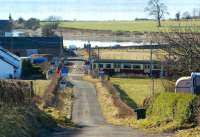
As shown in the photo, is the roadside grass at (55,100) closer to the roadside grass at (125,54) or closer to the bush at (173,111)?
the bush at (173,111)

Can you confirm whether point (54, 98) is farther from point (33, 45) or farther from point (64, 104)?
point (33, 45)

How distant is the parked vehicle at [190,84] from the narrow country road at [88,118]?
3799 mm

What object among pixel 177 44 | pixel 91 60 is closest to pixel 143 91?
pixel 177 44

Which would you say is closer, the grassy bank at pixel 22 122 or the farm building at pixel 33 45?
the grassy bank at pixel 22 122

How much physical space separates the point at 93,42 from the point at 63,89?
262 ft

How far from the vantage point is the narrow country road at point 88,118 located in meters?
18.5

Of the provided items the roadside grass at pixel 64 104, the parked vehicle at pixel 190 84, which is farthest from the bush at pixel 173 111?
the roadside grass at pixel 64 104

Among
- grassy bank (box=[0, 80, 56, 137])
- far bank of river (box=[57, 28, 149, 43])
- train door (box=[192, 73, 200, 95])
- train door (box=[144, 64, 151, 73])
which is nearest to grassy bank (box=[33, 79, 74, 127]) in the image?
train door (box=[192, 73, 200, 95])

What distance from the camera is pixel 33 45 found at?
81000mm

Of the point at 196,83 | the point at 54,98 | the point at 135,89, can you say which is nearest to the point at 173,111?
the point at 196,83

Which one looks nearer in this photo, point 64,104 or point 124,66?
point 64,104

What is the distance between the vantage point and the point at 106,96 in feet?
138

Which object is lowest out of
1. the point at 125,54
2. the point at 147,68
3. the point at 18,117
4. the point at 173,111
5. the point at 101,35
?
the point at 173,111

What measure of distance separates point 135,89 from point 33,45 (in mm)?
33972
